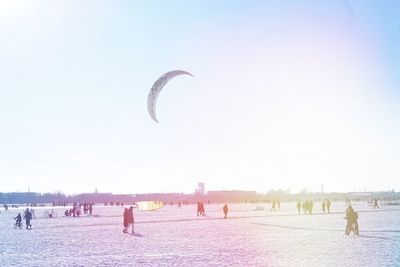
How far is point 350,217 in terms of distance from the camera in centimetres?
1956

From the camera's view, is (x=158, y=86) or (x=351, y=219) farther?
(x=351, y=219)

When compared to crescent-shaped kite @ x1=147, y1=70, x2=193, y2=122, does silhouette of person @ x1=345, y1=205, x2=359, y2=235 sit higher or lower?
lower

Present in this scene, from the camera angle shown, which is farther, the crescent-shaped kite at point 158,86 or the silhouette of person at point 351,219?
the silhouette of person at point 351,219

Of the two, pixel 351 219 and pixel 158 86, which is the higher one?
pixel 158 86

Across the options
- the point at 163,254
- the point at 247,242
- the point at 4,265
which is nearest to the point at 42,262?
the point at 4,265

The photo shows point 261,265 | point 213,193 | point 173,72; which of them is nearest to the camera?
point 261,265

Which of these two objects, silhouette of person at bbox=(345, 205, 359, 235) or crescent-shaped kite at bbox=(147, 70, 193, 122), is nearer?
crescent-shaped kite at bbox=(147, 70, 193, 122)

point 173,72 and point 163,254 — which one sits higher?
point 173,72

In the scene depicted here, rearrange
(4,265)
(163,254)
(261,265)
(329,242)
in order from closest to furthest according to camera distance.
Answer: (261,265)
(4,265)
(163,254)
(329,242)

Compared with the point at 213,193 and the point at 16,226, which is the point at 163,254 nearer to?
the point at 16,226

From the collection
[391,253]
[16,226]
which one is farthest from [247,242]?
[16,226]

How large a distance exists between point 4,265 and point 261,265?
6964mm

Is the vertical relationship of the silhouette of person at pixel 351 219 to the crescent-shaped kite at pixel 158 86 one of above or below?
below

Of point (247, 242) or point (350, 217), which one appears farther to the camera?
point (350, 217)
